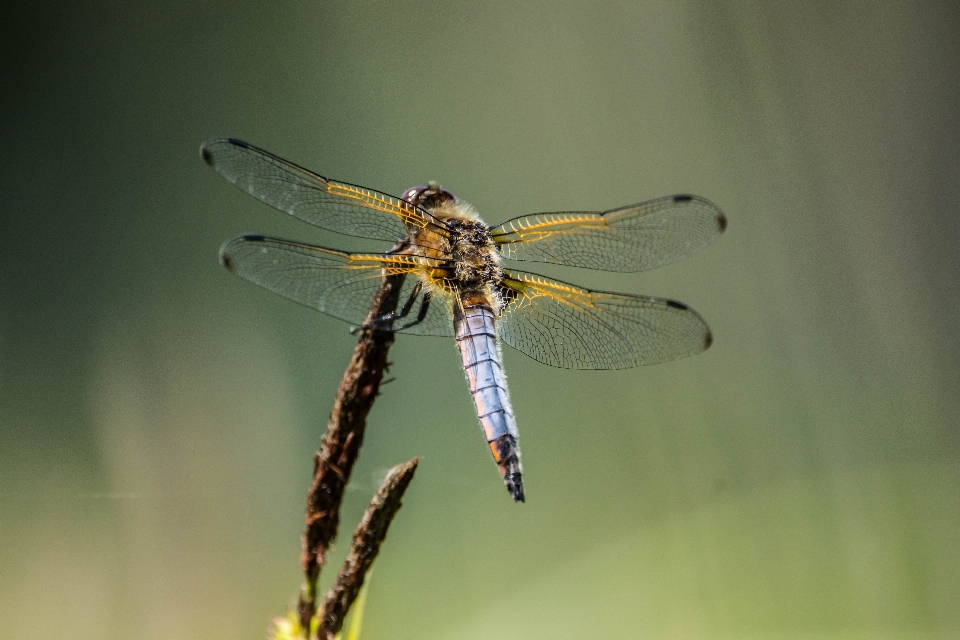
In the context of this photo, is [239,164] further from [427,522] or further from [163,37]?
[427,522]

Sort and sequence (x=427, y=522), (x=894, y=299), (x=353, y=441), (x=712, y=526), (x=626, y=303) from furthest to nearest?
(x=894, y=299) → (x=712, y=526) → (x=427, y=522) → (x=626, y=303) → (x=353, y=441)

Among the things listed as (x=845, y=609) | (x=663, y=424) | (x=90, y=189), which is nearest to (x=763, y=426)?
(x=663, y=424)

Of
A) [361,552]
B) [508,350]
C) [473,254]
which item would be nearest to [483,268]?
[473,254]

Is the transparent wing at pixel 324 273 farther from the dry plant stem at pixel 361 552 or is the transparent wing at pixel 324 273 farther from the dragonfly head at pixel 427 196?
the dry plant stem at pixel 361 552

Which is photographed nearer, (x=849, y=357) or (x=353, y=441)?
(x=353, y=441)

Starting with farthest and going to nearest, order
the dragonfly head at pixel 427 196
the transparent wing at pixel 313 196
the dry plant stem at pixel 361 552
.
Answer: the dragonfly head at pixel 427 196
the transparent wing at pixel 313 196
the dry plant stem at pixel 361 552

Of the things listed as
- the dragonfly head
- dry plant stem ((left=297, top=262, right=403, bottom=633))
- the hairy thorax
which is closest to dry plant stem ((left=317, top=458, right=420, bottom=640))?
dry plant stem ((left=297, top=262, right=403, bottom=633))

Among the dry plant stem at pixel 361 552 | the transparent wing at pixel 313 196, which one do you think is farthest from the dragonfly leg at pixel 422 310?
the dry plant stem at pixel 361 552

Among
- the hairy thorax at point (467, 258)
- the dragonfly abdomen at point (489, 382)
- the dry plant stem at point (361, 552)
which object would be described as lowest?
the dry plant stem at point (361, 552)
